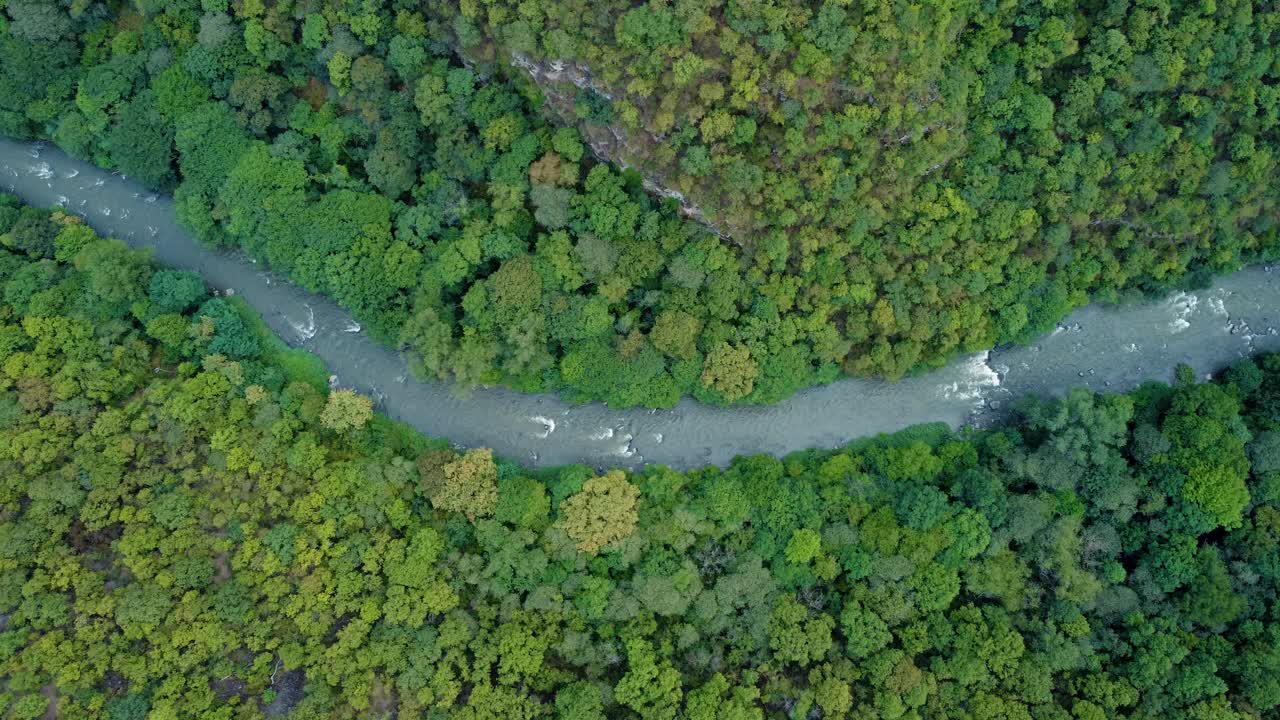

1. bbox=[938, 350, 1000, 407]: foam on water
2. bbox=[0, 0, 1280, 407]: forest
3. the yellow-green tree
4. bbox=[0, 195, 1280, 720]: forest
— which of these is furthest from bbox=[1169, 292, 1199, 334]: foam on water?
the yellow-green tree

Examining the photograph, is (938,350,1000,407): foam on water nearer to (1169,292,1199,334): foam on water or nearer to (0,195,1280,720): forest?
(0,195,1280,720): forest

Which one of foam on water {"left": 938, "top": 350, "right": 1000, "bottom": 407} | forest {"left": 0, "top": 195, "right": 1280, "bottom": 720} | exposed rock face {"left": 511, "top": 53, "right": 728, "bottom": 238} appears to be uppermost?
exposed rock face {"left": 511, "top": 53, "right": 728, "bottom": 238}

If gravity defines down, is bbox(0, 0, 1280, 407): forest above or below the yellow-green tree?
above

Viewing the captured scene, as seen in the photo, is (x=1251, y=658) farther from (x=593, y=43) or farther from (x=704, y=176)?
(x=593, y=43)

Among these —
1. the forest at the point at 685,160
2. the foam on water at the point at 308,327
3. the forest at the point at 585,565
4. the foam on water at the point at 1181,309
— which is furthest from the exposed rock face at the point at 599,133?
the foam on water at the point at 1181,309

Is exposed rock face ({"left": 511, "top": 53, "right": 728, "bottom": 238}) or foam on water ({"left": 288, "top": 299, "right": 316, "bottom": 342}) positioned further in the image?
foam on water ({"left": 288, "top": 299, "right": 316, "bottom": 342})

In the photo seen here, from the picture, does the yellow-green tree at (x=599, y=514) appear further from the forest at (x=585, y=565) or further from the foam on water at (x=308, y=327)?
the foam on water at (x=308, y=327)

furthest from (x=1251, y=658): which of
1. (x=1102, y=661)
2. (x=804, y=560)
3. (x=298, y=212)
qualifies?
(x=298, y=212)
